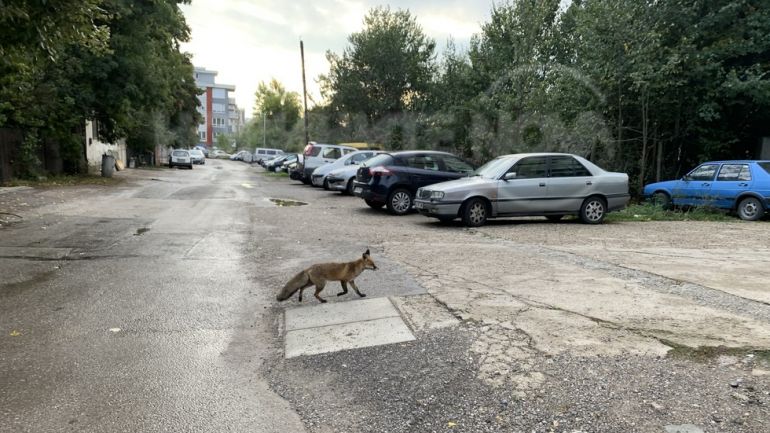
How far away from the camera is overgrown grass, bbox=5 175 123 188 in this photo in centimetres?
1786

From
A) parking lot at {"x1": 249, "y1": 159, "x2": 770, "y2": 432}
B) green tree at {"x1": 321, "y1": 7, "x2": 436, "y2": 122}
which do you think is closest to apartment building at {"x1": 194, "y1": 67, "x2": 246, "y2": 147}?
green tree at {"x1": 321, "y1": 7, "x2": 436, "y2": 122}

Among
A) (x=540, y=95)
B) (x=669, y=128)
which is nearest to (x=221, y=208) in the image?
(x=540, y=95)

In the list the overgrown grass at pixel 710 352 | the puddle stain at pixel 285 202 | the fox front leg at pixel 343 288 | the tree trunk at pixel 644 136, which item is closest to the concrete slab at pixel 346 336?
the fox front leg at pixel 343 288

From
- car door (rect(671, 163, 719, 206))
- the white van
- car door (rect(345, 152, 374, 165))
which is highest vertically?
the white van

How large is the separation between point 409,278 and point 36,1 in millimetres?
6191

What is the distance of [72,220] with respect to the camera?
35.6 ft

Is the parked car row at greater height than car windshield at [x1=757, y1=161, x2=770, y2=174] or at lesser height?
lesser

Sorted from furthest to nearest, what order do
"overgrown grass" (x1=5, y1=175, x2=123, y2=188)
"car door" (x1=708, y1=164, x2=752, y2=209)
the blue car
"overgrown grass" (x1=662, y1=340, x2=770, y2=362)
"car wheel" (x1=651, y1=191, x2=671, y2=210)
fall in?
"overgrown grass" (x1=5, y1=175, x2=123, y2=188) → "car wheel" (x1=651, y1=191, x2=671, y2=210) → "car door" (x1=708, y1=164, x2=752, y2=209) → the blue car → "overgrown grass" (x1=662, y1=340, x2=770, y2=362)

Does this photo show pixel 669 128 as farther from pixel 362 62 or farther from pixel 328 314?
pixel 362 62

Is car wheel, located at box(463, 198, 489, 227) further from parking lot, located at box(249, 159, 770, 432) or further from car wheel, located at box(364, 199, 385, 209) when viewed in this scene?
car wheel, located at box(364, 199, 385, 209)

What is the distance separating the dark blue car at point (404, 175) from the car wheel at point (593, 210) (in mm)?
3006

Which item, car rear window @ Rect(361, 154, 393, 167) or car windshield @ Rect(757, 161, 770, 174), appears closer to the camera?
car windshield @ Rect(757, 161, 770, 174)

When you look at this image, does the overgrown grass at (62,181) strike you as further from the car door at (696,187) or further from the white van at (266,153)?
the white van at (266,153)

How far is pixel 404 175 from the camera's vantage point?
13102 millimetres
